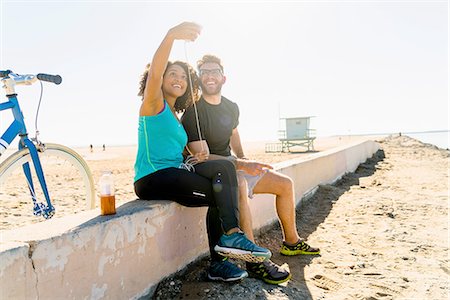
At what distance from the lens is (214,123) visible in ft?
10.7

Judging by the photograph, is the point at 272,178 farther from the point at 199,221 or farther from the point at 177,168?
the point at 177,168

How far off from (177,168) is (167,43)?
2.83 feet

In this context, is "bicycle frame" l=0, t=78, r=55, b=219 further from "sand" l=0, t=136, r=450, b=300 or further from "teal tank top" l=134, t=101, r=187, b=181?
"teal tank top" l=134, t=101, r=187, b=181

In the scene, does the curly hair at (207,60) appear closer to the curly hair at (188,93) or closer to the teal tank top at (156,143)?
the curly hair at (188,93)

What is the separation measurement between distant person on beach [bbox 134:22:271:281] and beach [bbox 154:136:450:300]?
261 millimetres

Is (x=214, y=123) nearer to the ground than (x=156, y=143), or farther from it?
farther from it

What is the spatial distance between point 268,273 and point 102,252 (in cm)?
120

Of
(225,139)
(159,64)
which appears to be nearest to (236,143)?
(225,139)

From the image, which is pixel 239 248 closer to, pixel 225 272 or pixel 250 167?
pixel 225 272

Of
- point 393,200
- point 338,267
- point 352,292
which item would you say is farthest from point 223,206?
point 393,200

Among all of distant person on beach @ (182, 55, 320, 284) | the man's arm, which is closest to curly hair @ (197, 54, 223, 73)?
distant person on beach @ (182, 55, 320, 284)

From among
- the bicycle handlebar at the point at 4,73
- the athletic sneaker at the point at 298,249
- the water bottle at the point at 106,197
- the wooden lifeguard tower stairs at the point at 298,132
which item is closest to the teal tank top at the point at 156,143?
the water bottle at the point at 106,197

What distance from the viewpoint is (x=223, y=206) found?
2.51 m

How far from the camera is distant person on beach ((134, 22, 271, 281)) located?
2508mm
